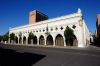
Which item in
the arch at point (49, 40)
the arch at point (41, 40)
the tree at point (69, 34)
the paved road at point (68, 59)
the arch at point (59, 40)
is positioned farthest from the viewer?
the arch at point (41, 40)

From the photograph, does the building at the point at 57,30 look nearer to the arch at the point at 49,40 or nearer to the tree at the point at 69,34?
the arch at the point at 49,40

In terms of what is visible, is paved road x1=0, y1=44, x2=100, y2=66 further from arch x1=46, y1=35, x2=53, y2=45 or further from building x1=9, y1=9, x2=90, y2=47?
arch x1=46, y1=35, x2=53, y2=45

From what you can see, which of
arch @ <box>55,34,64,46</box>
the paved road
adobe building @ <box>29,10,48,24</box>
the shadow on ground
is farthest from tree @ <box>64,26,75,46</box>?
adobe building @ <box>29,10,48,24</box>

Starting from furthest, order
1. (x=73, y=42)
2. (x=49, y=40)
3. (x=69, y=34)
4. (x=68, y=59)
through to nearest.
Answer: (x=49, y=40), (x=73, y=42), (x=69, y=34), (x=68, y=59)

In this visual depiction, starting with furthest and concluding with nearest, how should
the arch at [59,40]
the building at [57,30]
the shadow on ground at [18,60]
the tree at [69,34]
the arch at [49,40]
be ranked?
the arch at [49,40]
the arch at [59,40]
the building at [57,30]
the tree at [69,34]
the shadow on ground at [18,60]

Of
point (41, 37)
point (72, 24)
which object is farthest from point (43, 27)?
point (72, 24)

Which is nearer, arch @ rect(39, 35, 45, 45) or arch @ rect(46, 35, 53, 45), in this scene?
arch @ rect(46, 35, 53, 45)

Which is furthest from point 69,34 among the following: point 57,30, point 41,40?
point 41,40

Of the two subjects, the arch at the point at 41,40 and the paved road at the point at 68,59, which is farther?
the arch at the point at 41,40

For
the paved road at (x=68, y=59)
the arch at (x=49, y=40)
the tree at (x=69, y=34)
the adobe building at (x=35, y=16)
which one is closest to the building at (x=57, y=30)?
the arch at (x=49, y=40)

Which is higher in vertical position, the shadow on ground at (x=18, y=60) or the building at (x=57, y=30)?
the building at (x=57, y=30)

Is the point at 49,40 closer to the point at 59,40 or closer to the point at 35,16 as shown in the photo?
the point at 59,40

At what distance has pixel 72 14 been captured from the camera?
134ft

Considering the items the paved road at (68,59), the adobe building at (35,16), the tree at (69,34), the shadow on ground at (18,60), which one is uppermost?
the adobe building at (35,16)
